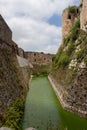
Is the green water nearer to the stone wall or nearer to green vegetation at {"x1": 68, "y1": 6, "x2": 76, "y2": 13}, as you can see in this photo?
green vegetation at {"x1": 68, "y1": 6, "x2": 76, "y2": 13}

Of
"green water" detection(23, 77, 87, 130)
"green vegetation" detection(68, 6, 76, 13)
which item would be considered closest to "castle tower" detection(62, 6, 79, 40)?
"green vegetation" detection(68, 6, 76, 13)

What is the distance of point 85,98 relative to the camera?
15.4m

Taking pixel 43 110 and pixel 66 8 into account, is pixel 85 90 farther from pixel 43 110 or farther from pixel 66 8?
pixel 66 8

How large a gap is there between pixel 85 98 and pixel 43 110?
9.90ft

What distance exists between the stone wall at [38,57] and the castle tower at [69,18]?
30.1 m

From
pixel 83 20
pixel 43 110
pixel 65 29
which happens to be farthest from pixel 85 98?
pixel 65 29

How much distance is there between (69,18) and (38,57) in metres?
31.8

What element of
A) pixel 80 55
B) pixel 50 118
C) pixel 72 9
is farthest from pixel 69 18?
pixel 50 118

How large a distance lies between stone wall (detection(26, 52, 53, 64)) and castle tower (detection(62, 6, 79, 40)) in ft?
98.7

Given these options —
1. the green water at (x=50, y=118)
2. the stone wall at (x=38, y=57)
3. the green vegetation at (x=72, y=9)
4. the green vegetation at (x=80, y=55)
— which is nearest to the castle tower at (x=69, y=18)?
the green vegetation at (x=72, y=9)

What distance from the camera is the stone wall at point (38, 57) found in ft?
214

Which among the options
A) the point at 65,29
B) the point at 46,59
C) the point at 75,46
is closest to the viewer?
the point at 75,46

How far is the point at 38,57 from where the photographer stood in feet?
217

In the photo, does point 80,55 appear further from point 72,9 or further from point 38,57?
point 38,57
